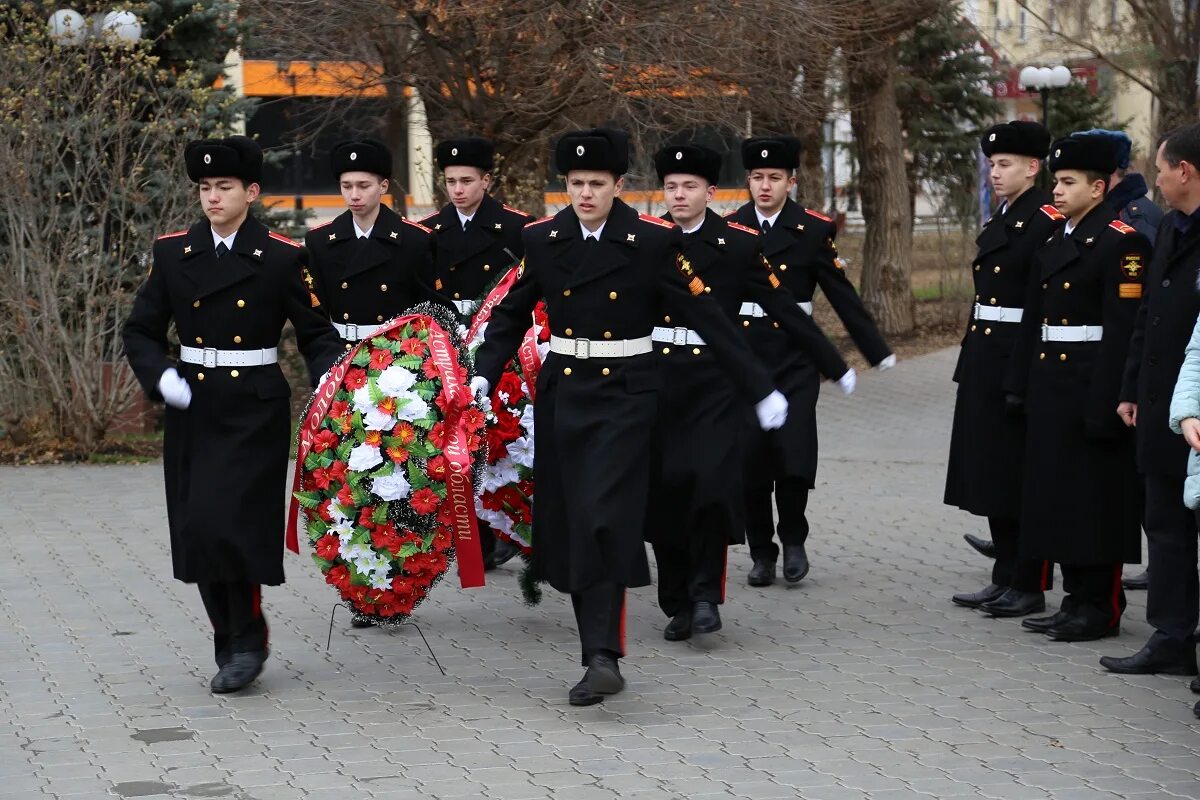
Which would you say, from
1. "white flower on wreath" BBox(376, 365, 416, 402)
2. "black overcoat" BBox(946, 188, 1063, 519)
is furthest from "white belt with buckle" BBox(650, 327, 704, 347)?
"black overcoat" BBox(946, 188, 1063, 519)

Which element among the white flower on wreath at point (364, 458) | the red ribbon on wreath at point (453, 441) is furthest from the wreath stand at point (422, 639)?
the white flower on wreath at point (364, 458)

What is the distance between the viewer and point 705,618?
26.0 ft

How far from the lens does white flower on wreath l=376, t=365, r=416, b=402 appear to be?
7.25 meters

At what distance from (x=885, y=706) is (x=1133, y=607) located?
2353 mm

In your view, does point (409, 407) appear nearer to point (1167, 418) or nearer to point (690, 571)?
point (690, 571)

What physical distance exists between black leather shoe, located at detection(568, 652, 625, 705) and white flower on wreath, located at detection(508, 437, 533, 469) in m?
1.81

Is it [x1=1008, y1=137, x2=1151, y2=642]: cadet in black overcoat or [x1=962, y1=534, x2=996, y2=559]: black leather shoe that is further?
[x1=962, y1=534, x2=996, y2=559]: black leather shoe

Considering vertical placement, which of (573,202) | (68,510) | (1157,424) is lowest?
(68,510)

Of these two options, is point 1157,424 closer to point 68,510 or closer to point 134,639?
point 134,639

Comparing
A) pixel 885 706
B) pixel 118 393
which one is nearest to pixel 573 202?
pixel 885 706

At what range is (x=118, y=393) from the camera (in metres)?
13.5

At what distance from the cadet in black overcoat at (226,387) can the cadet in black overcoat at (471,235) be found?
2.52 metres

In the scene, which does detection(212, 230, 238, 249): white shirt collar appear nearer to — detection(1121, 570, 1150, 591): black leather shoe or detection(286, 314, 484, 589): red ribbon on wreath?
detection(286, 314, 484, 589): red ribbon on wreath

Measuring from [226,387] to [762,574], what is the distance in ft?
Result: 10.8
